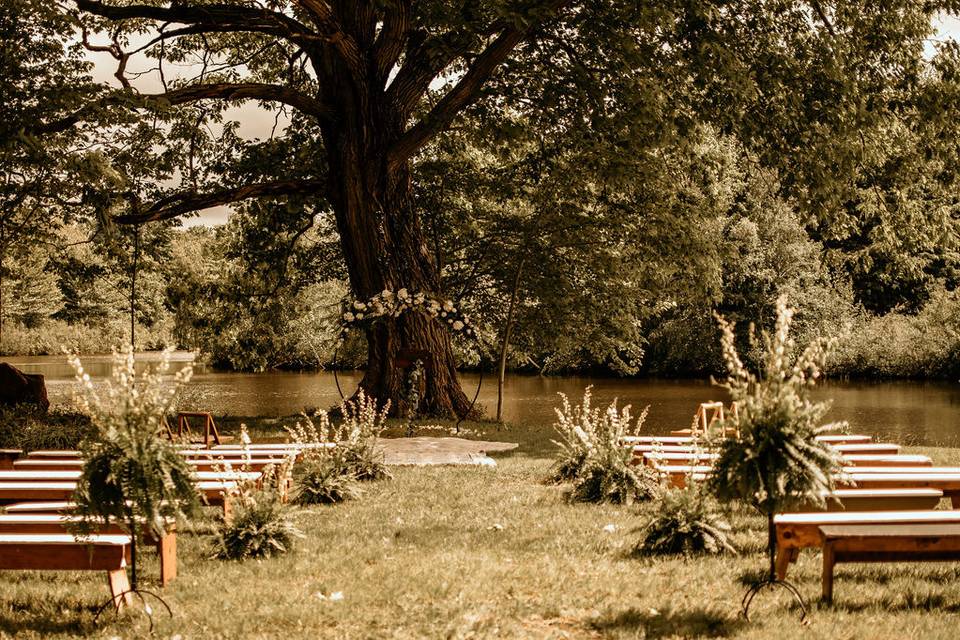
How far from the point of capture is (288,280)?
71.8 feet

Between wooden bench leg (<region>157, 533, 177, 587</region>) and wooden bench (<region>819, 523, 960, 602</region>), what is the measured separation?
13.3 ft

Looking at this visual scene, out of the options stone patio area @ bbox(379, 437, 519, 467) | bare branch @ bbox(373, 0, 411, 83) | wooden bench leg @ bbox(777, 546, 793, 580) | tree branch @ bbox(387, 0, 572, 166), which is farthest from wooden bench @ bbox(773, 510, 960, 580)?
bare branch @ bbox(373, 0, 411, 83)

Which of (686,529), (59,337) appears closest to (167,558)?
(686,529)

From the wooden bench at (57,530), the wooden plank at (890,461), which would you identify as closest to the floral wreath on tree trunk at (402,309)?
the wooden plank at (890,461)

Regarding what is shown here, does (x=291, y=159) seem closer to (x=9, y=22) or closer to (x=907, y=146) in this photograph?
(x=9, y=22)

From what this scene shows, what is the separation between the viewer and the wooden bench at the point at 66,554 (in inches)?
203

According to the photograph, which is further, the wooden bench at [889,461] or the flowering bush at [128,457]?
the wooden bench at [889,461]

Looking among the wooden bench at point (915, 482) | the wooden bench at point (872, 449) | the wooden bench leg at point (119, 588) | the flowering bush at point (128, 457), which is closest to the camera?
the flowering bush at point (128, 457)

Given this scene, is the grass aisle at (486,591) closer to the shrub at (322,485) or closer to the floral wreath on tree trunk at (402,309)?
the shrub at (322,485)

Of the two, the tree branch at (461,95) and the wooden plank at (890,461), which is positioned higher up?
the tree branch at (461,95)

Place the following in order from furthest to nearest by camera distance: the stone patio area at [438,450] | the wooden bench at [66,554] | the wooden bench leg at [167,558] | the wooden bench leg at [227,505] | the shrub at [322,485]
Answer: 1. the stone patio area at [438,450]
2. the shrub at [322,485]
3. the wooden bench leg at [227,505]
4. the wooden bench leg at [167,558]
5. the wooden bench at [66,554]

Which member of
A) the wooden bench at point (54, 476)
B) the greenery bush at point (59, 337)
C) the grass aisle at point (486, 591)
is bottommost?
the grass aisle at point (486, 591)

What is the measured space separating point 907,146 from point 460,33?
7677 millimetres

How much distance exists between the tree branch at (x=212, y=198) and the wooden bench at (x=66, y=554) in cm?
1180
